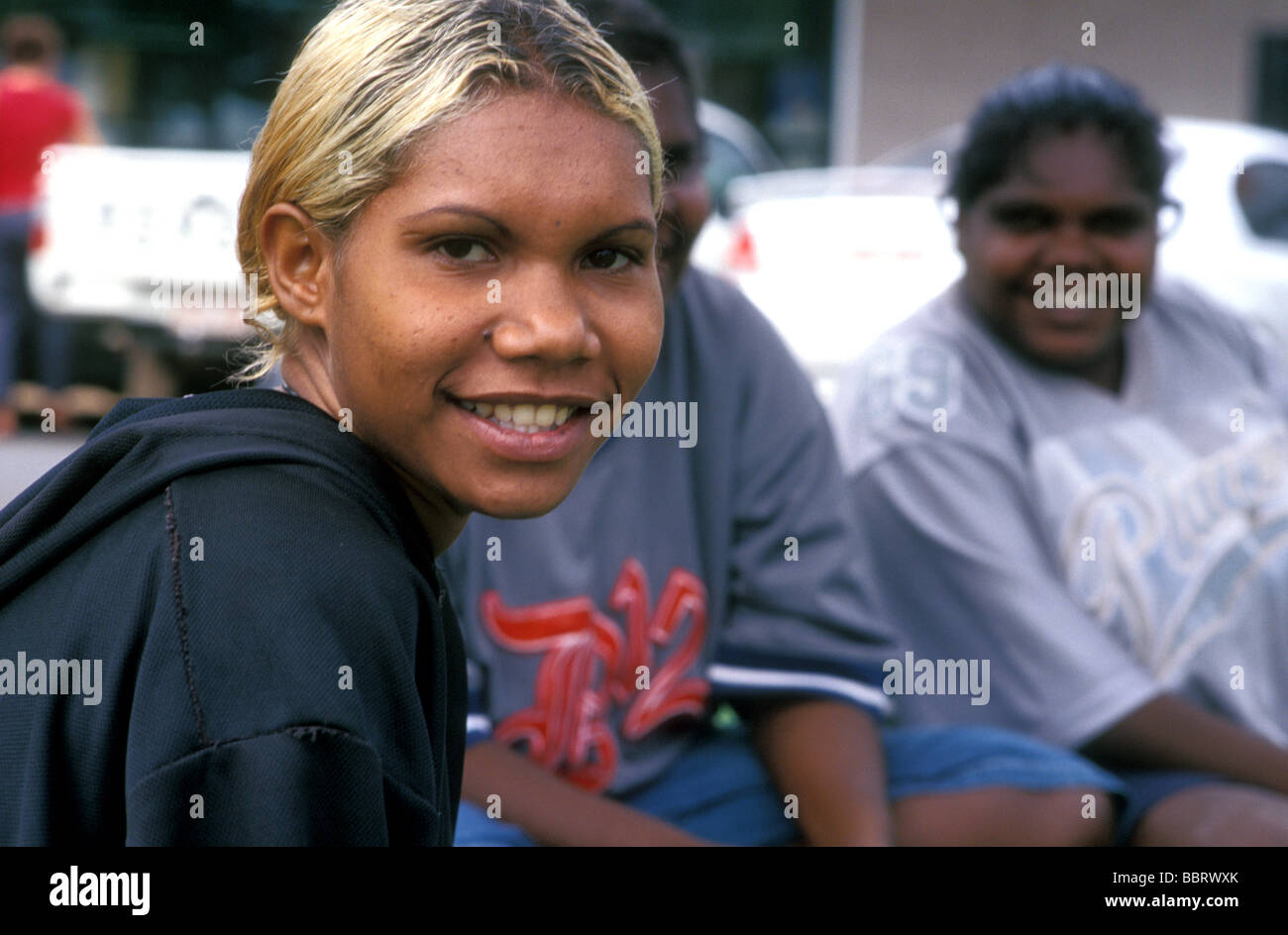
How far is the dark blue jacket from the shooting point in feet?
3.25

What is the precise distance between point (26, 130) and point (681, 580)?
571 cm

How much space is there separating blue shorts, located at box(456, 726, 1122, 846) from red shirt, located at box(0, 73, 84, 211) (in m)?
5.77

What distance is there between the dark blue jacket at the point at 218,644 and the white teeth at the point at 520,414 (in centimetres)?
10

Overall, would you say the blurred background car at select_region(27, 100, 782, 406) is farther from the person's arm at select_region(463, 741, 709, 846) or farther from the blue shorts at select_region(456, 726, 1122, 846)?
the person's arm at select_region(463, 741, 709, 846)

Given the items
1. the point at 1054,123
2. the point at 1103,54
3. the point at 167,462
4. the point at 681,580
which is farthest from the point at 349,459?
the point at 1103,54

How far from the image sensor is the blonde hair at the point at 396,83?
1.19m

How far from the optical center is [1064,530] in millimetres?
2584

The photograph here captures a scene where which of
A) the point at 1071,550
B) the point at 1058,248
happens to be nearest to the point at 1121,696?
the point at 1071,550

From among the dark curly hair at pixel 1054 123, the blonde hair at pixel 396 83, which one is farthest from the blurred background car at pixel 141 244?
the blonde hair at pixel 396 83

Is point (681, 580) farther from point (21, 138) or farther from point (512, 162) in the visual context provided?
point (21, 138)

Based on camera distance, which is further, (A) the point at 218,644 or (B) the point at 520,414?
(B) the point at 520,414

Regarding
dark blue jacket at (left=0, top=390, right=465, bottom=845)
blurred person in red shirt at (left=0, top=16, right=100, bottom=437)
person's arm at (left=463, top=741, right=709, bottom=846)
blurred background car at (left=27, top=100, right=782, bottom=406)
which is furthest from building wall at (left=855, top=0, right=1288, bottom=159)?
dark blue jacket at (left=0, top=390, right=465, bottom=845)
